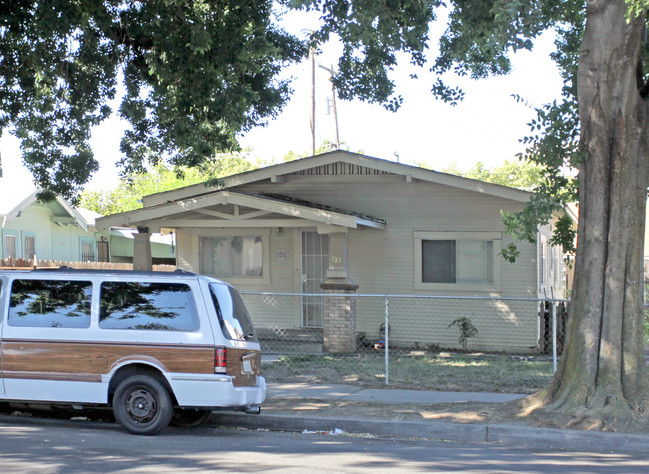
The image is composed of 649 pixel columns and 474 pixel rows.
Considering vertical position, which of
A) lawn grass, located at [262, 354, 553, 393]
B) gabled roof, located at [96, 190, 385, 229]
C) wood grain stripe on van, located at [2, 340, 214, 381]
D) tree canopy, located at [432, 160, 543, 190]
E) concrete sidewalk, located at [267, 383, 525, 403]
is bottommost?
concrete sidewalk, located at [267, 383, 525, 403]

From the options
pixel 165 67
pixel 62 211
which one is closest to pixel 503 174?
pixel 62 211

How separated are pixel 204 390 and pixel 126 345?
3.30 feet

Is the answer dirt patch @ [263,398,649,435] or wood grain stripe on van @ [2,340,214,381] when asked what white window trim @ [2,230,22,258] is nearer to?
dirt patch @ [263,398,649,435]

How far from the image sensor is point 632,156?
8.50m

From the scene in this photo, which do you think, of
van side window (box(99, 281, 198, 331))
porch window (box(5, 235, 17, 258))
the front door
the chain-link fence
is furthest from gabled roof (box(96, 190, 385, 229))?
porch window (box(5, 235, 17, 258))

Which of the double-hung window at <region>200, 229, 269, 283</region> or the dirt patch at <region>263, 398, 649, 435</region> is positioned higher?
the double-hung window at <region>200, 229, 269, 283</region>

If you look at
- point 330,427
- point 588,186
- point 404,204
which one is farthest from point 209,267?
point 588,186

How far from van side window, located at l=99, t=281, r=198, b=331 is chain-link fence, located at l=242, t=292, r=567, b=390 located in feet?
17.1

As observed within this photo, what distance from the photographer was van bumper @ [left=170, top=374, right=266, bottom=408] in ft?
25.7

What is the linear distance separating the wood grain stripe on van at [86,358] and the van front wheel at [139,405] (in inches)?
9.2

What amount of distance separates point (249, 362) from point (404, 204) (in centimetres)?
841

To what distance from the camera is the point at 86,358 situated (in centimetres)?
808

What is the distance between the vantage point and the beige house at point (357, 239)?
1517 cm

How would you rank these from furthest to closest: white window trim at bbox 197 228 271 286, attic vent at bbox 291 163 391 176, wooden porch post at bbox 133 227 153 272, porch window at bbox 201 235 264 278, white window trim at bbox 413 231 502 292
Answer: porch window at bbox 201 235 264 278 → white window trim at bbox 197 228 271 286 → wooden porch post at bbox 133 227 153 272 → attic vent at bbox 291 163 391 176 → white window trim at bbox 413 231 502 292
